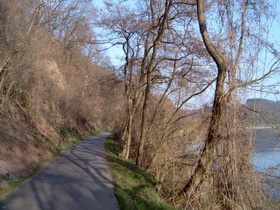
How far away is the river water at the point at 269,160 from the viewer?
19.9 feet

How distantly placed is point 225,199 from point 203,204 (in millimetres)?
661

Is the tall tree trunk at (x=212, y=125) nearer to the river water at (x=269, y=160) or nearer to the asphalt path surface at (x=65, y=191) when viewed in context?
the river water at (x=269, y=160)

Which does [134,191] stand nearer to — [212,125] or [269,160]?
[212,125]

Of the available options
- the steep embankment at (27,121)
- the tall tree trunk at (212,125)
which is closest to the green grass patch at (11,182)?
the steep embankment at (27,121)

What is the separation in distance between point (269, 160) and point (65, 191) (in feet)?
17.7

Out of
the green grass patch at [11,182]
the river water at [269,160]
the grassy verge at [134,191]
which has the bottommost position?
the grassy verge at [134,191]

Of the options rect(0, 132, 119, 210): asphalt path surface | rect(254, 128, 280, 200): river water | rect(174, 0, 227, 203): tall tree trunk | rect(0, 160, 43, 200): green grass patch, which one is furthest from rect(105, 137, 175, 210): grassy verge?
rect(0, 160, 43, 200): green grass patch

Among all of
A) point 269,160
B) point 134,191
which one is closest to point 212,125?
point 269,160

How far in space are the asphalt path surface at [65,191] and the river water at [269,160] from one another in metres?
3.79

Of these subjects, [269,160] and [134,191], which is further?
[134,191]

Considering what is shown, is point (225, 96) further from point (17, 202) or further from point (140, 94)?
point (140, 94)

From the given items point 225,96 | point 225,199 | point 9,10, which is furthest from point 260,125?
point 9,10

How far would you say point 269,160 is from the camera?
6.30m

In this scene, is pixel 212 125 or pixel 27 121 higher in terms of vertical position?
pixel 212 125
